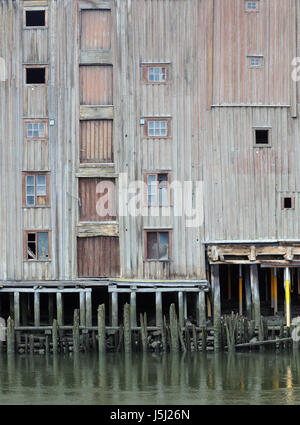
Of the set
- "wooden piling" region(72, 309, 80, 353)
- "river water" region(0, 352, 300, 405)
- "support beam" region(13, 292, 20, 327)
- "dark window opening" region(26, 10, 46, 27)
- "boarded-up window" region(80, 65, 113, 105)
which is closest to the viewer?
"river water" region(0, 352, 300, 405)

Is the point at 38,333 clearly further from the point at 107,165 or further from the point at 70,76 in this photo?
the point at 70,76

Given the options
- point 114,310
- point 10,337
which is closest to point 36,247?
point 10,337

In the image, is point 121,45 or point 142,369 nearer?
point 142,369

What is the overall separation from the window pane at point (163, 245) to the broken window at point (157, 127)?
15.1ft

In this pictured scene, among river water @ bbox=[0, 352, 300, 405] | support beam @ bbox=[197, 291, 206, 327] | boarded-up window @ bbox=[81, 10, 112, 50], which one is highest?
boarded-up window @ bbox=[81, 10, 112, 50]

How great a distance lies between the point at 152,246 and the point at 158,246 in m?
0.28

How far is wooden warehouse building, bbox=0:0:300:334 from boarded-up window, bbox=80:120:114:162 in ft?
0.15

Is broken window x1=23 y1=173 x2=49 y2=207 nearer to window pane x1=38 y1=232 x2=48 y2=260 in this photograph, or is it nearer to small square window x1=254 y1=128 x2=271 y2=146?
window pane x1=38 y1=232 x2=48 y2=260

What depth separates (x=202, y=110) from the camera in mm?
52844

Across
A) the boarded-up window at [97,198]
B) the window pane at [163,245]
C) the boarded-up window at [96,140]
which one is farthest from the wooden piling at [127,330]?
the boarded-up window at [96,140]

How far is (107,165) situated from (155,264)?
5.09m

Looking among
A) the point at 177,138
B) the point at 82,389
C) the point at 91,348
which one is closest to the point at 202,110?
the point at 177,138

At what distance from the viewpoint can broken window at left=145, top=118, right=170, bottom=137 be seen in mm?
52938

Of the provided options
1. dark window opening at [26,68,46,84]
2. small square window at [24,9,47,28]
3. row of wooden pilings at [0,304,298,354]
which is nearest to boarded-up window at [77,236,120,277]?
row of wooden pilings at [0,304,298,354]
